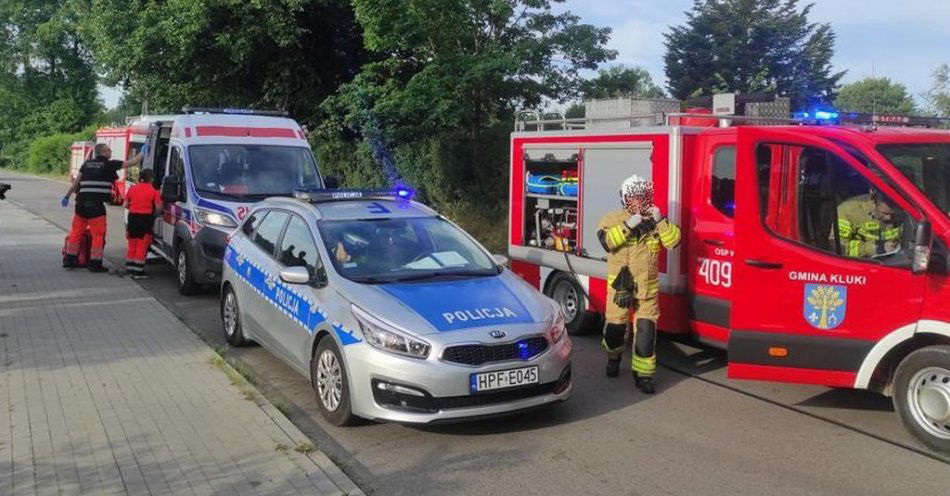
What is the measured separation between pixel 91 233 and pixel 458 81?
24.0 feet

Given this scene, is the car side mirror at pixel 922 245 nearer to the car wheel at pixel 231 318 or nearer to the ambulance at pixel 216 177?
the car wheel at pixel 231 318

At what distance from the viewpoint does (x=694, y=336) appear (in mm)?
7355

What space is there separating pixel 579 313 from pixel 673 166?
6.83 ft

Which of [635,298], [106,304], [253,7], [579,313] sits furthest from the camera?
[253,7]

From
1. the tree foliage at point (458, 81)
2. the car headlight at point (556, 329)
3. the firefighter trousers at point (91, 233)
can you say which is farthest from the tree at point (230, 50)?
the car headlight at point (556, 329)

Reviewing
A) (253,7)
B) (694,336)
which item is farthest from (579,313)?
(253,7)

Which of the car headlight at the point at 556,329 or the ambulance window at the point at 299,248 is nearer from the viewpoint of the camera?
the car headlight at the point at 556,329

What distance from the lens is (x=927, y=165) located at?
575cm

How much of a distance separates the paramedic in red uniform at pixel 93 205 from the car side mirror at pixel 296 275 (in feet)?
25.4

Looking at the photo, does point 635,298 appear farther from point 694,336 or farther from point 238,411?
point 238,411

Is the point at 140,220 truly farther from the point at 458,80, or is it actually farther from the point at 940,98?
the point at 940,98

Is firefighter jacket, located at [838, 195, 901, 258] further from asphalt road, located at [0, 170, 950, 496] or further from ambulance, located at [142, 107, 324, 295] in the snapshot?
ambulance, located at [142, 107, 324, 295]

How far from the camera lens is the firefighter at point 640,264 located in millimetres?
6816

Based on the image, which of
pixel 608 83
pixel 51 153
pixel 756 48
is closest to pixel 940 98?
pixel 608 83
